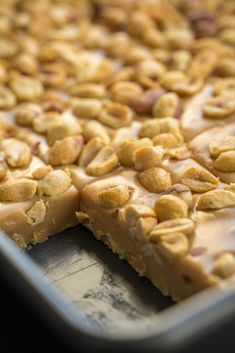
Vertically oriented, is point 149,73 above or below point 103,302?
above

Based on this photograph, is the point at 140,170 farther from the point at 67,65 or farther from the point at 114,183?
Answer: the point at 67,65

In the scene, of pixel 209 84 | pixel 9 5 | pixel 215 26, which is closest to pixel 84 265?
pixel 209 84

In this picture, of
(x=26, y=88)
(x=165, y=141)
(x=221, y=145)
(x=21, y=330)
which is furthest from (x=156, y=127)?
(x=21, y=330)

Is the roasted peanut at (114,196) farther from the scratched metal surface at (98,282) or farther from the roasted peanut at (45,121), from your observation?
the roasted peanut at (45,121)

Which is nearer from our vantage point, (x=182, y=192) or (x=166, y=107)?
(x=182, y=192)

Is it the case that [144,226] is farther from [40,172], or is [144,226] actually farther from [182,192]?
[40,172]

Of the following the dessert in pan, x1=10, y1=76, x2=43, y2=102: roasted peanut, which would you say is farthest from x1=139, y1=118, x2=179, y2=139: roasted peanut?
x1=10, y1=76, x2=43, y2=102: roasted peanut
